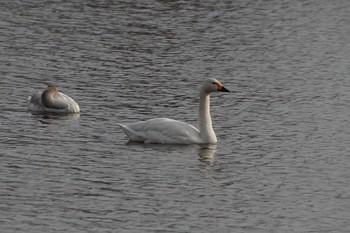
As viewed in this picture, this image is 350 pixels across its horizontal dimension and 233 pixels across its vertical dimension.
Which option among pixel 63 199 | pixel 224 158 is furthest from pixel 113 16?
pixel 63 199

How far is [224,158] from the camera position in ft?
60.4

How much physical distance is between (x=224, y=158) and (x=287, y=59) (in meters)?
9.98

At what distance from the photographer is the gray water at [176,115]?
49.4 feet

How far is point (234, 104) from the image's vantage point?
74.7 ft

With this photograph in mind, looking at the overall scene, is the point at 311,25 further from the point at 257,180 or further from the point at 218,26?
the point at 257,180

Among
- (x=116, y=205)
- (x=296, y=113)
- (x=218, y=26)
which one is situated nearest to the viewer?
(x=116, y=205)

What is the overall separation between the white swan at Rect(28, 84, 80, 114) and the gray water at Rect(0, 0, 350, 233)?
0.23 meters

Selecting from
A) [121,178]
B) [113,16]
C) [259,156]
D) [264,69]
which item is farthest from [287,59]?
[121,178]

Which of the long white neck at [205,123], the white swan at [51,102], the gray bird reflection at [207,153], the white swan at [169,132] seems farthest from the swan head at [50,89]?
the gray bird reflection at [207,153]

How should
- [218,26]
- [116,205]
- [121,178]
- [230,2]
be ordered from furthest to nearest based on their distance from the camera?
[230,2], [218,26], [121,178], [116,205]

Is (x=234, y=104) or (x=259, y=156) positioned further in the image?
(x=234, y=104)

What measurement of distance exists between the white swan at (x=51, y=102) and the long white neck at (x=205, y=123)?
9.18 feet

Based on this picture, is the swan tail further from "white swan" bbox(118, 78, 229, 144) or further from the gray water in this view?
the gray water

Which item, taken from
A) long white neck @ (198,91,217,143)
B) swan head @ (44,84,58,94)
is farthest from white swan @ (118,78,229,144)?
swan head @ (44,84,58,94)
